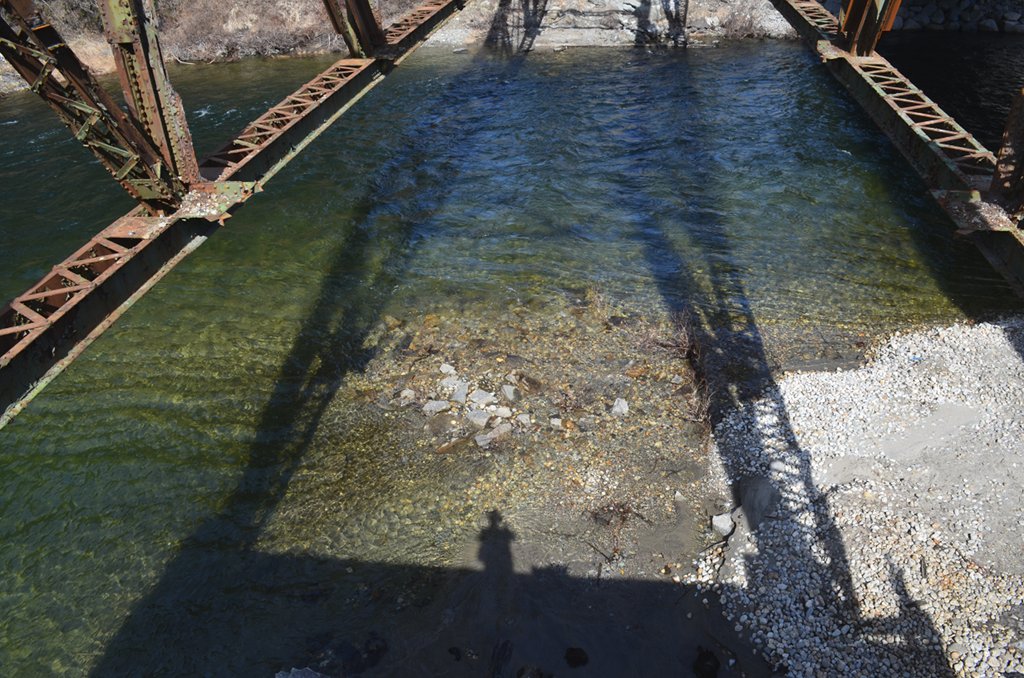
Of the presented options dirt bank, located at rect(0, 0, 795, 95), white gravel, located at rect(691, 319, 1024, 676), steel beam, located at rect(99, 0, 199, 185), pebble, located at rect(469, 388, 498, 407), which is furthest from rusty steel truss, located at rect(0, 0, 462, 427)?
dirt bank, located at rect(0, 0, 795, 95)

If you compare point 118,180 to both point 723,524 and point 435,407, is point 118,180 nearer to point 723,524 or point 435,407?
point 435,407

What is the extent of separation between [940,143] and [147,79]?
11.0m

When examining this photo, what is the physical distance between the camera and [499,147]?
2073 cm

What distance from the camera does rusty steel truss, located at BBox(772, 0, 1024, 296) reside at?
8.24 metres

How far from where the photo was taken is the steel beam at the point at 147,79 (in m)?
7.18

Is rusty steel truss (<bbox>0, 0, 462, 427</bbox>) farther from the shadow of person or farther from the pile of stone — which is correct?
the pile of stone

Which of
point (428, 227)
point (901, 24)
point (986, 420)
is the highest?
point (986, 420)

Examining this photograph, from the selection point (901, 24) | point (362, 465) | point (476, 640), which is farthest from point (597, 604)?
point (901, 24)

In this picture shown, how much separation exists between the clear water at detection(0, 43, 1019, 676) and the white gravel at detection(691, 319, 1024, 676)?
2442 millimetres

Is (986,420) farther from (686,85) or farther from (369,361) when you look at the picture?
(686,85)

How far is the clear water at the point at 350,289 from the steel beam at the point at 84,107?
4.30 meters

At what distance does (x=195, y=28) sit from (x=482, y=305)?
2968cm

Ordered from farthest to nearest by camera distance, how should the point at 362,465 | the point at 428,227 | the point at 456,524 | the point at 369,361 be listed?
the point at 428,227 → the point at 369,361 → the point at 362,465 → the point at 456,524

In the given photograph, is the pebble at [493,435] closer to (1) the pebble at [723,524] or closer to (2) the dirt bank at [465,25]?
(1) the pebble at [723,524]
